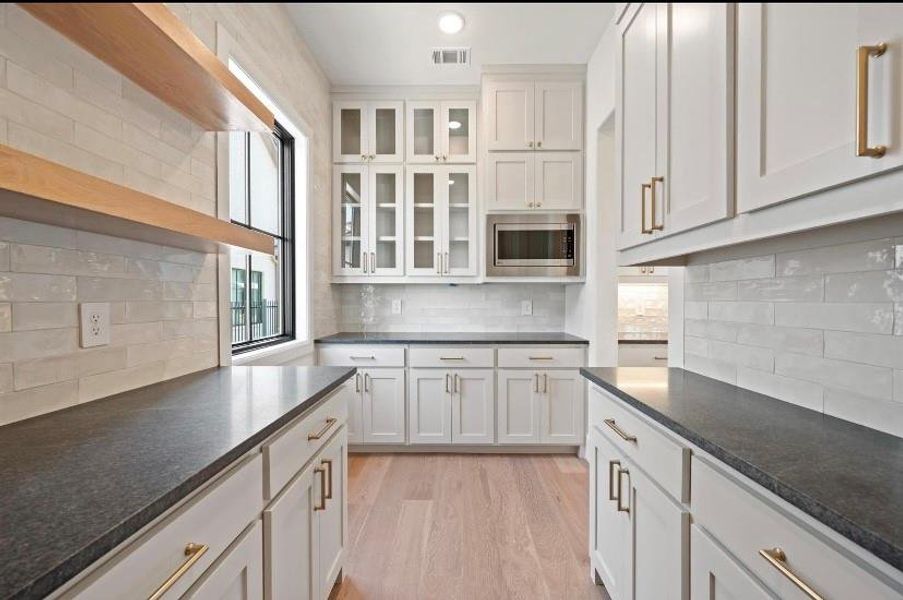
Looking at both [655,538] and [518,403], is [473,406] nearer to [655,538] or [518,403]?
[518,403]

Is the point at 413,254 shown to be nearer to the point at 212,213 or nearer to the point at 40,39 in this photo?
the point at 212,213

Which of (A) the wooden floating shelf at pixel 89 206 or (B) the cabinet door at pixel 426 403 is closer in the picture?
(A) the wooden floating shelf at pixel 89 206

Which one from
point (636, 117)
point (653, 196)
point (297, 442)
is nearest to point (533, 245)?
point (636, 117)

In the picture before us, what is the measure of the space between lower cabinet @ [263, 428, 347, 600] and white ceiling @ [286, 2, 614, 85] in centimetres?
230

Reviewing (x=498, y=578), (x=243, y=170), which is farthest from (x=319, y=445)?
(x=243, y=170)

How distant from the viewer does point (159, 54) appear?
1123 mm

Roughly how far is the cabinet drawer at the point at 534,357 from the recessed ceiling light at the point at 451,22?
6.80 feet

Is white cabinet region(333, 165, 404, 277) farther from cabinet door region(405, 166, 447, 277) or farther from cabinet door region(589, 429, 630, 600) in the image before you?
cabinet door region(589, 429, 630, 600)

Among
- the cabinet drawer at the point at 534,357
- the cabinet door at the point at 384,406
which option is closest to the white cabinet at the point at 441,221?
the cabinet drawer at the point at 534,357

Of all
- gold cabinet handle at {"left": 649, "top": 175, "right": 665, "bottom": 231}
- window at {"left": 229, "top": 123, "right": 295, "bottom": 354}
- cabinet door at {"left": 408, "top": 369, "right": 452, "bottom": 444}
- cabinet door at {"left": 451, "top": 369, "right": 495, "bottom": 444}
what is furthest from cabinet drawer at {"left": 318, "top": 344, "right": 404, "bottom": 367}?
gold cabinet handle at {"left": 649, "top": 175, "right": 665, "bottom": 231}

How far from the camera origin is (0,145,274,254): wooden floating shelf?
750 millimetres

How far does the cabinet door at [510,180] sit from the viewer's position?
325 cm

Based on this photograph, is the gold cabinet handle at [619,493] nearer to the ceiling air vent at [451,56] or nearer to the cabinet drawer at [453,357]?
the cabinet drawer at [453,357]

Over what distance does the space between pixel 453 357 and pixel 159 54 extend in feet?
7.83
